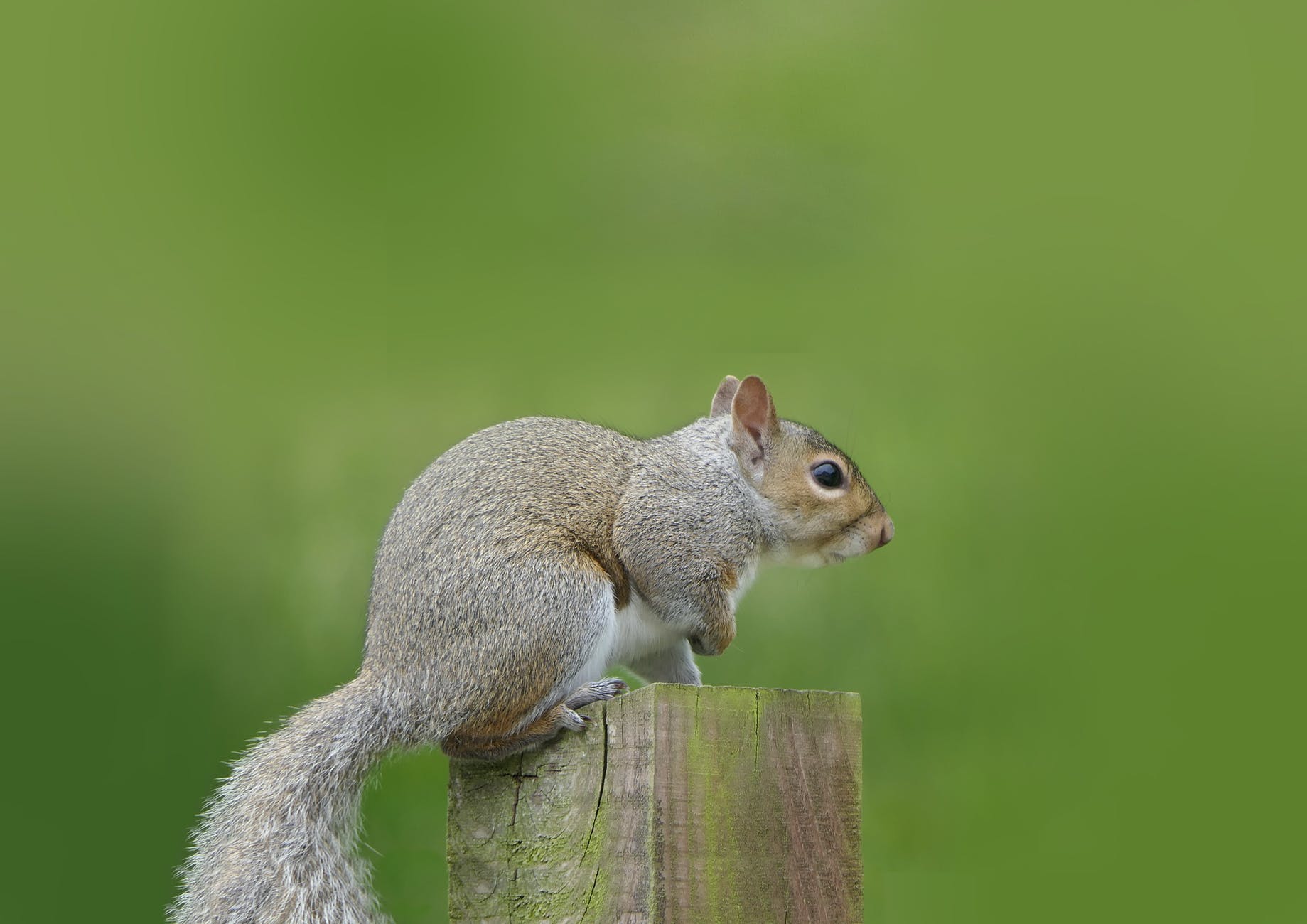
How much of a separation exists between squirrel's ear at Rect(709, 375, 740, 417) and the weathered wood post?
103cm

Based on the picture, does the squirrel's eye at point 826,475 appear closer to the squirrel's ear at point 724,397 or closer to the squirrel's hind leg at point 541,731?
the squirrel's ear at point 724,397

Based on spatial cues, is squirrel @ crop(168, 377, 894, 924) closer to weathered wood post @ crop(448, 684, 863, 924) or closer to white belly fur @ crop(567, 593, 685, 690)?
white belly fur @ crop(567, 593, 685, 690)

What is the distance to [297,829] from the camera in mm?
1903

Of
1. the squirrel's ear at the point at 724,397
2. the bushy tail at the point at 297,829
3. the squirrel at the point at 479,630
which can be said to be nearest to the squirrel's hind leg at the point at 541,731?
the squirrel at the point at 479,630

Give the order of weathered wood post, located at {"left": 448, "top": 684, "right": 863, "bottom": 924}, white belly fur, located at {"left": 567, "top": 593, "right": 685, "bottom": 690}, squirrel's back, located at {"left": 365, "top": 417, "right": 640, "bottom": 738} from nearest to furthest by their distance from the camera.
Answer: weathered wood post, located at {"left": 448, "top": 684, "right": 863, "bottom": 924}
squirrel's back, located at {"left": 365, "top": 417, "right": 640, "bottom": 738}
white belly fur, located at {"left": 567, "top": 593, "right": 685, "bottom": 690}

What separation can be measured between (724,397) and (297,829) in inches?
48.5

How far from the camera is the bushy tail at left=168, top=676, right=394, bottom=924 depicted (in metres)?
1.86

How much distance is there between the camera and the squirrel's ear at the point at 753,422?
2449mm

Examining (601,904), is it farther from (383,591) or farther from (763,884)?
(383,591)

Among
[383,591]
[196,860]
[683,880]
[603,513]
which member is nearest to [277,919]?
[196,860]

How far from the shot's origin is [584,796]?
1.71 m

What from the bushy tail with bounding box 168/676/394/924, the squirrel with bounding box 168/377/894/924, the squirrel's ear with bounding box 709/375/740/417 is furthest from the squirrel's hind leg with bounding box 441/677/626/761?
the squirrel's ear with bounding box 709/375/740/417

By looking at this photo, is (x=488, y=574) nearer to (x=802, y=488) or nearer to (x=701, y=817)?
(x=701, y=817)

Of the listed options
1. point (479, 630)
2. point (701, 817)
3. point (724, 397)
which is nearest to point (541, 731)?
point (479, 630)
